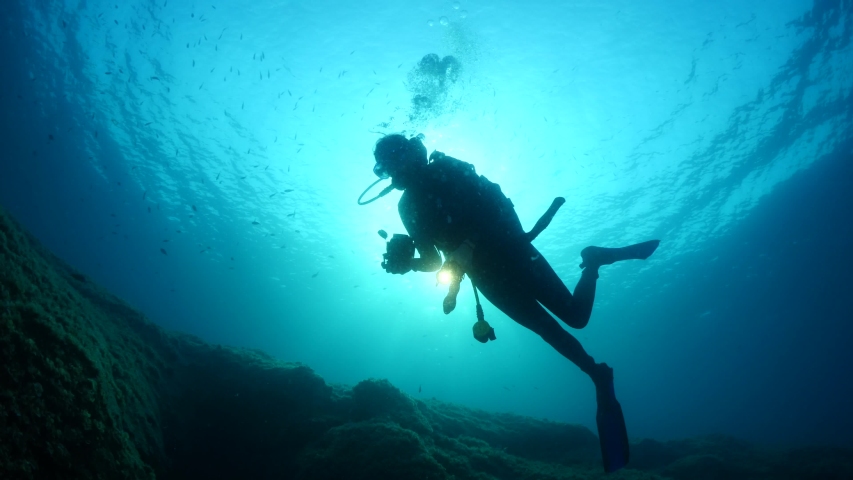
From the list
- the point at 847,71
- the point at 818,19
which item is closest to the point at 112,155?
the point at 818,19

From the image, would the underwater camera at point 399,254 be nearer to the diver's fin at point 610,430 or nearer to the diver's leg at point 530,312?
the diver's leg at point 530,312

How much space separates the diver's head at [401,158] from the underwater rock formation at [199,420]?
11.6ft

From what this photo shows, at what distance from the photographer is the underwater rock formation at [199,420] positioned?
287 cm

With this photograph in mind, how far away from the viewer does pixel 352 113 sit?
662 inches

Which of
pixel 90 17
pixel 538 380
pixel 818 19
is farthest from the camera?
pixel 538 380

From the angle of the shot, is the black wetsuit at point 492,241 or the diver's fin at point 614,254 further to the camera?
the diver's fin at point 614,254

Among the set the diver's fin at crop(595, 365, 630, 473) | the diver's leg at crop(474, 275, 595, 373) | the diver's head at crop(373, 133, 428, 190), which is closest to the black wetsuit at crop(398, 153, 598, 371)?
the diver's leg at crop(474, 275, 595, 373)

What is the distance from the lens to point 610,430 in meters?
4.00

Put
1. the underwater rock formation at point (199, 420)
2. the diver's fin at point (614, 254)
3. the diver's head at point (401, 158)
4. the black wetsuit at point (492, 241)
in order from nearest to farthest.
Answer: the underwater rock formation at point (199, 420), the black wetsuit at point (492, 241), the diver's head at point (401, 158), the diver's fin at point (614, 254)

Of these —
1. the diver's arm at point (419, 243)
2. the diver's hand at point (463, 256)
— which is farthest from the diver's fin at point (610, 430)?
the diver's arm at point (419, 243)

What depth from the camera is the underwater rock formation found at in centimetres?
287

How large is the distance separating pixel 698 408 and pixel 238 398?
11052 cm

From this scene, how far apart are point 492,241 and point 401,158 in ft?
4.59

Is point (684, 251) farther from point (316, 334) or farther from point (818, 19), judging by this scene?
point (316, 334)
